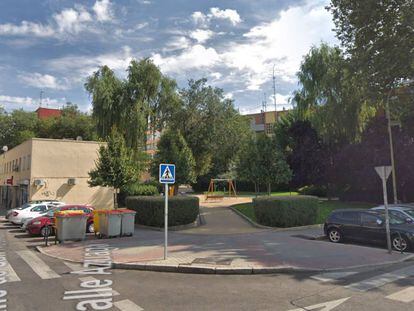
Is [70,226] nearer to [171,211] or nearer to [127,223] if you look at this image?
[127,223]

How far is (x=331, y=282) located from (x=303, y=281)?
1.98 ft

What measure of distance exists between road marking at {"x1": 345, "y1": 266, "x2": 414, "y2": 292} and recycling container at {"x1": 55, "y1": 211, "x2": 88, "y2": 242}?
11545 millimetres

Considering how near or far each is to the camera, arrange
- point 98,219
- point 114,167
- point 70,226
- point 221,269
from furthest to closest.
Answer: point 114,167 < point 98,219 < point 70,226 < point 221,269

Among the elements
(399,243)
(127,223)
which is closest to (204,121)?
(127,223)

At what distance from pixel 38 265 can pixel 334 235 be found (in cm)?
1096

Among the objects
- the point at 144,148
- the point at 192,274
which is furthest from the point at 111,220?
the point at 144,148

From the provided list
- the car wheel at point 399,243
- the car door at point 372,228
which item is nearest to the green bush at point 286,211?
the car door at point 372,228

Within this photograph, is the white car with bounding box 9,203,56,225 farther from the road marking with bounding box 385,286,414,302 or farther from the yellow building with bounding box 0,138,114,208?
the road marking with bounding box 385,286,414,302

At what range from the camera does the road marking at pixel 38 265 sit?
376 inches

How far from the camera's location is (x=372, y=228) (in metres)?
14.0

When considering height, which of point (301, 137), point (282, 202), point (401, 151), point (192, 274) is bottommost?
point (192, 274)

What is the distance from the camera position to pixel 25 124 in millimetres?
54719

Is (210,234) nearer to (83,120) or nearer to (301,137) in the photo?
(301,137)

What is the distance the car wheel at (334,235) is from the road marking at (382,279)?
5127mm
